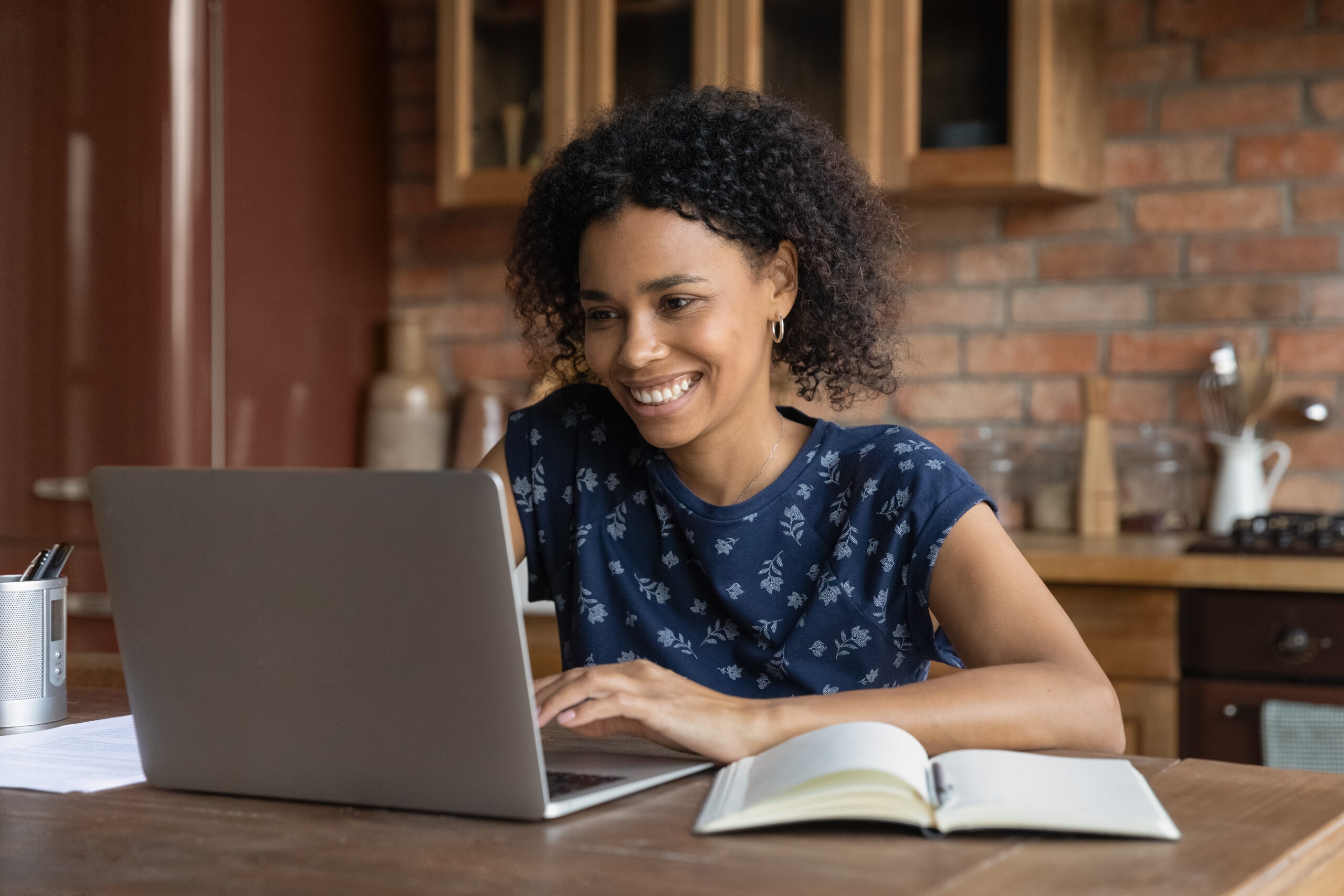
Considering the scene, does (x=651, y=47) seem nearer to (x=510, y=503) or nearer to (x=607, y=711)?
(x=510, y=503)

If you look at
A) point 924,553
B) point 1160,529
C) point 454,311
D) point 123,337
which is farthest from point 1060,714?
point 454,311

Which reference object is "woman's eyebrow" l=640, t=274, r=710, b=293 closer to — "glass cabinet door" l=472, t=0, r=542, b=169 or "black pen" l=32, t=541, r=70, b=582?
"black pen" l=32, t=541, r=70, b=582

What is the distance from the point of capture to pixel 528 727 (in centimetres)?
→ 87

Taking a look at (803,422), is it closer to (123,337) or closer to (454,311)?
(123,337)

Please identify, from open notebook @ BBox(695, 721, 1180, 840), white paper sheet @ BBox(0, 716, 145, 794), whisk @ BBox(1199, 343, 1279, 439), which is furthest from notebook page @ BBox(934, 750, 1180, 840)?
whisk @ BBox(1199, 343, 1279, 439)

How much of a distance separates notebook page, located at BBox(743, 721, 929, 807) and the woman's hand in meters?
0.04

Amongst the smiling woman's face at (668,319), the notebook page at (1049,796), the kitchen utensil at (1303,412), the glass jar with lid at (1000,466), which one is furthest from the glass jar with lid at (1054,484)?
the notebook page at (1049,796)

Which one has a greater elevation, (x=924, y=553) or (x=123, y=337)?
(x=123, y=337)

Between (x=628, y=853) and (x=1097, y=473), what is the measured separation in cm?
205

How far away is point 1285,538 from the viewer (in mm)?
2254

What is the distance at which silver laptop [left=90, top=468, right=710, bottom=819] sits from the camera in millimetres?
859

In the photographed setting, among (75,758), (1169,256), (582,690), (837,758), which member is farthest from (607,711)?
(1169,256)

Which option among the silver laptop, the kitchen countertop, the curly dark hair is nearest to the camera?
the silver laptop

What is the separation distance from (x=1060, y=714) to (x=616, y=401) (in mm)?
723
